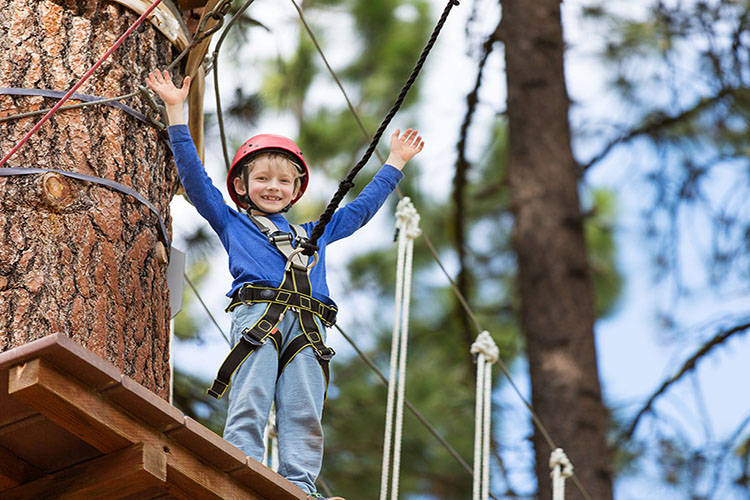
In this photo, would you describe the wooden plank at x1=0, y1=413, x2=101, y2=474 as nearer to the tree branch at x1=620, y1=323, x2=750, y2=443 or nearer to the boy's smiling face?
the boy's smiling face

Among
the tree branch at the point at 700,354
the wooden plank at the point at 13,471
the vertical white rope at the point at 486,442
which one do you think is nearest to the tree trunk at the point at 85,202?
→ the wooden plank at the point at 13,471

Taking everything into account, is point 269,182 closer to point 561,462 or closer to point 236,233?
point 236,233

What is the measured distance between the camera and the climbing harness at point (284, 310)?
9.65 ft

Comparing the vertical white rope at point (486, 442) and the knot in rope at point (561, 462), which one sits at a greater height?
the knot in rope at point (561, 462)

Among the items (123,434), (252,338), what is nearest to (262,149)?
(252,338)

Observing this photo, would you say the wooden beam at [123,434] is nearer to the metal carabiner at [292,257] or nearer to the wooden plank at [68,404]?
the wooden plank at [68,404]

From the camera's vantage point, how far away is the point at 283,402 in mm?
2979

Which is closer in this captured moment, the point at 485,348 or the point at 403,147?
the point at 403,147

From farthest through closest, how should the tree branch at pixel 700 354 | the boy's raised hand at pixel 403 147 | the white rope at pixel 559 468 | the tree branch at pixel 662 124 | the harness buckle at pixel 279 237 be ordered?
the tree branch at pixel 662 124 < the tree branch at pixel 700 354 < the white rope at pixel 559 468 < the boy's raised hand at pixel 403 147 < the harness buckle at pixel 279 237

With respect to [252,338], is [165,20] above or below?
above

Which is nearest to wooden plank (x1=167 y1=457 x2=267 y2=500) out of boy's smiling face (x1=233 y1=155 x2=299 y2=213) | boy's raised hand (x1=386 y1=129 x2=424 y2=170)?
boy's smiling face (x1=233 y1=155 x2=299 y2=213)

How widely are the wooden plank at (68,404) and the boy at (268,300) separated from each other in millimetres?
649

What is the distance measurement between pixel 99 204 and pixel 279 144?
21.3 inches

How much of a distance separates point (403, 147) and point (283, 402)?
86 cm
